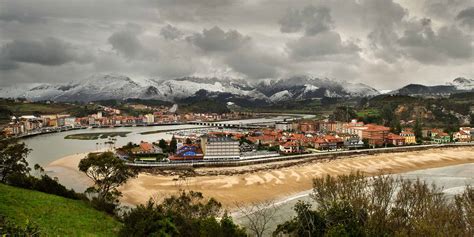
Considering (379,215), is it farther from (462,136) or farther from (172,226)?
(462,136)

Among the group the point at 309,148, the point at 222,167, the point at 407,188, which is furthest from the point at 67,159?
the point at 407,188

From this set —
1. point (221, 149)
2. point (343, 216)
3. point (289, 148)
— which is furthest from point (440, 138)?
point (343, 216)

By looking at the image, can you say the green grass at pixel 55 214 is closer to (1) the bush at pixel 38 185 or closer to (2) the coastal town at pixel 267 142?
(1) the bush at pixel 38 185

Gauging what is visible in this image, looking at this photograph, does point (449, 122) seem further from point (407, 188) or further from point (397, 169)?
point (407, 188)

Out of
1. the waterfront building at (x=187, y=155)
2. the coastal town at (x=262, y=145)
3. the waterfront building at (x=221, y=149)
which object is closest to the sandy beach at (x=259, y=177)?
the waterfront building at (x=187, y=155)

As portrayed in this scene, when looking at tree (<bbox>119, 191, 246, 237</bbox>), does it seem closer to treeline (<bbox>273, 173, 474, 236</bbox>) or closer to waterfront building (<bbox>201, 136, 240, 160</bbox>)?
treeline (<bbox>273, 173, 474, 236</bbox>)

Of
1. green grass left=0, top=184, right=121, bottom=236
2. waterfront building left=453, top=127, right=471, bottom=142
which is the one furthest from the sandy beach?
waterfront building left=453, top=127, right=471, bottom=142

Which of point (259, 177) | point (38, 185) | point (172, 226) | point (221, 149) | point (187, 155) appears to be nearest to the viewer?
point (172, 226)
